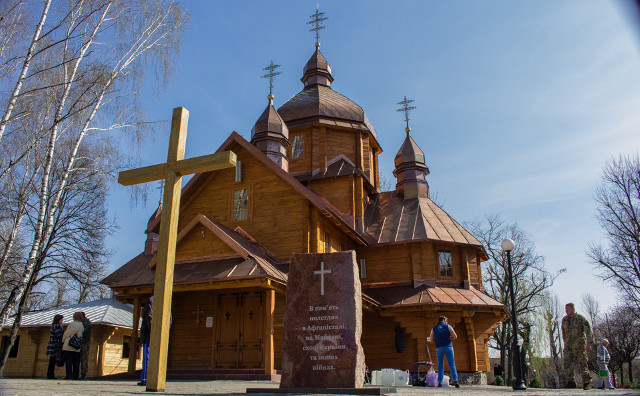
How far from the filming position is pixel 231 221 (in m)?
17.2

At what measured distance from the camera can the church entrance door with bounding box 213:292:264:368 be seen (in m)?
14.7

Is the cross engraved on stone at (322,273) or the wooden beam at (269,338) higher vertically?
the cross engraved on stone at (322,273)

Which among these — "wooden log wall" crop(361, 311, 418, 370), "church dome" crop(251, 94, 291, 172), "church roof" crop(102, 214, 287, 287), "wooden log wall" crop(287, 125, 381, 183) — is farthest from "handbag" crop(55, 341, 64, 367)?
"wooden log wall" crop(287, 125, 381, 183)

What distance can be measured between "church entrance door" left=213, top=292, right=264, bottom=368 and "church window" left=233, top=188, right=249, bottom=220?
9.49 feet

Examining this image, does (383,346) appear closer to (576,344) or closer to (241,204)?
A: (241,204)

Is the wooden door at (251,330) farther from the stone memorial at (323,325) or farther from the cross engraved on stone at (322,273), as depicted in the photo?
the cross engraved on stone at (322,273)

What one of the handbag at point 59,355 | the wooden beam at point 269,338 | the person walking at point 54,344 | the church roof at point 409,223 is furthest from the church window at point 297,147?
the handbag at point 59,355

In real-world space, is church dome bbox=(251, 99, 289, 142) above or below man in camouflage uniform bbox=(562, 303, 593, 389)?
above

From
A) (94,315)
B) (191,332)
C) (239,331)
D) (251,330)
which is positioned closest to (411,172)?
(251,330)

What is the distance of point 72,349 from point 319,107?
14.7m

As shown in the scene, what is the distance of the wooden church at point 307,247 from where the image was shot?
14.4 meters

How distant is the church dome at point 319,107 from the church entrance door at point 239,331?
32.8 feet

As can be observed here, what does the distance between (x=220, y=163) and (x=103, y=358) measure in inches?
659

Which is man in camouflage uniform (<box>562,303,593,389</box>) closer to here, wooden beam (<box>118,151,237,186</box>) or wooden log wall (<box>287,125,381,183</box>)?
wooden beam (<box>118,151,237,186</box>)
